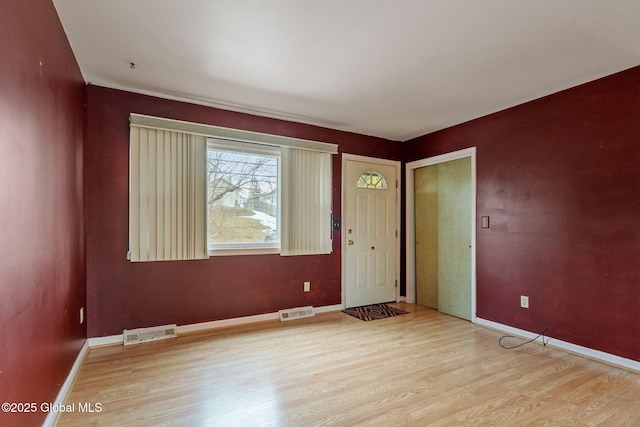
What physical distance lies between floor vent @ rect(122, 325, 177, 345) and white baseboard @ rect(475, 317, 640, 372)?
3431mm

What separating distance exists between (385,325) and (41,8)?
150 inches

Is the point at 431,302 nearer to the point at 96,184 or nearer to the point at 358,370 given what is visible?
the point at 358,370

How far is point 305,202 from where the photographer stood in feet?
13.2

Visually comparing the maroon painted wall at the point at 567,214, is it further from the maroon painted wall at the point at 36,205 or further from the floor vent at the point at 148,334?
the maroon painted wall at the point at 36,205

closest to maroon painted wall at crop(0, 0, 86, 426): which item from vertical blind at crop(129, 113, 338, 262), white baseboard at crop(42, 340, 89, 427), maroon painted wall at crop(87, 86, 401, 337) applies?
white baseboard at crop(42, 340, 89, 427)

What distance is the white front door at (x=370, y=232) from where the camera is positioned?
14.5 ft

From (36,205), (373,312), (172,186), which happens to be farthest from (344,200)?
(36,205)

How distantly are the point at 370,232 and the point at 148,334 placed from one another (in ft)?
9.66

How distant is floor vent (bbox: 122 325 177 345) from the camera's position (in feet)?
9.95

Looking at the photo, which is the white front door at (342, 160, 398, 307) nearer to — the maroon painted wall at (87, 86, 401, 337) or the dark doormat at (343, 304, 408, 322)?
the dark doormat at (343, 304, 408, 322)

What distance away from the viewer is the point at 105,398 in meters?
2.10

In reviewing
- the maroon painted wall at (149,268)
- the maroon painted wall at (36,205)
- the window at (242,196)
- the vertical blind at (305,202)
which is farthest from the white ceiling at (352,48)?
the vertical blind at (305,202)

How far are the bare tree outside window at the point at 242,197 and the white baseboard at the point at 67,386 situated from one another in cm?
144

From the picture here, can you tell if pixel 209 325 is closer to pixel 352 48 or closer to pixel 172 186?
pixel 172 186
